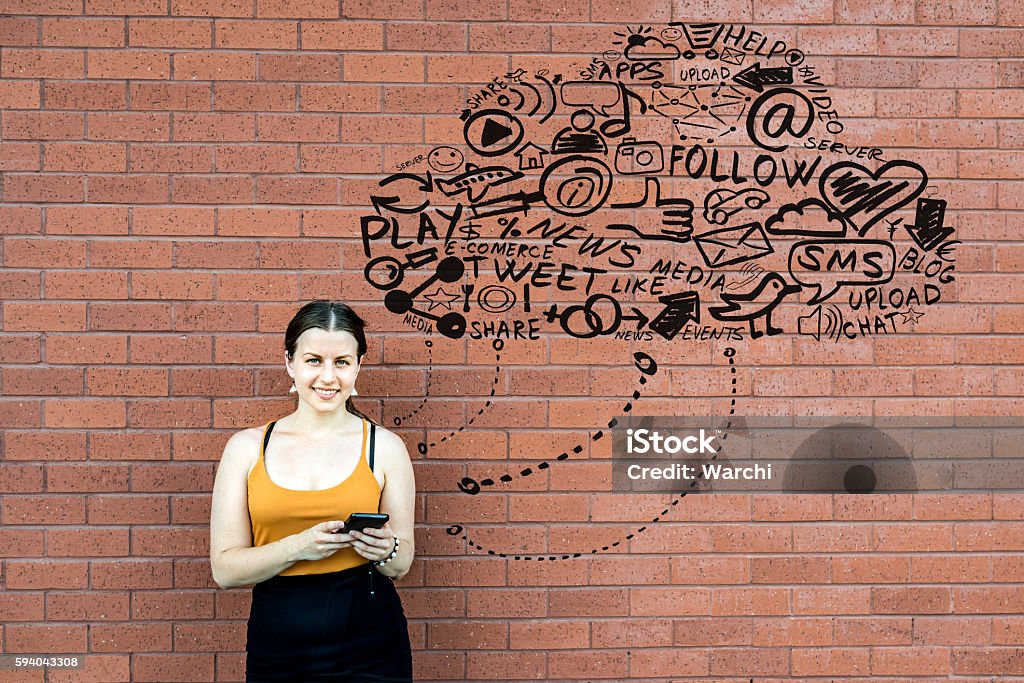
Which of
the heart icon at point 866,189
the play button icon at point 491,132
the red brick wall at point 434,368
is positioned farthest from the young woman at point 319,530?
the heart icon at point 866,189

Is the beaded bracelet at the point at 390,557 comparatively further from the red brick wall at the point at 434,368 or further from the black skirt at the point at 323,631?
the red brick wall at the point at 434,368

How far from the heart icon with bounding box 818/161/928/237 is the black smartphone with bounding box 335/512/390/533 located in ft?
6.84

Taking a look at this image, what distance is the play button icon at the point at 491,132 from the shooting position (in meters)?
3.47

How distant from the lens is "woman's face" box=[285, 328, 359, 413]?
9.69ft

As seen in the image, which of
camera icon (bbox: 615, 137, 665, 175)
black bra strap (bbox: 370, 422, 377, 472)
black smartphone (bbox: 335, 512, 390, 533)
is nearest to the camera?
black smartphone (bbox: 335, 512, 390, 533)

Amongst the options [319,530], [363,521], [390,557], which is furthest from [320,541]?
[390,557]

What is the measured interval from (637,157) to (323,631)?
2.04 meters

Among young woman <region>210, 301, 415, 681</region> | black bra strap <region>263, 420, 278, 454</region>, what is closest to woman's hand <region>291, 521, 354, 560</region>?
young woman <region>210, 301, 415, 681</region>

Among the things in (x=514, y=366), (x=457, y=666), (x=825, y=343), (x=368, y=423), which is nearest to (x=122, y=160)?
(x=368, y=423)

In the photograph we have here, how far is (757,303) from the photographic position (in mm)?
3514

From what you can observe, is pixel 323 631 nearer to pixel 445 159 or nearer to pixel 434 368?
pixel 434 368

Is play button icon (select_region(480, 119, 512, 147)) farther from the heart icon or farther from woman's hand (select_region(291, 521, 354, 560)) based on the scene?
woman's hand (select_region(291, 521, 354, 560))

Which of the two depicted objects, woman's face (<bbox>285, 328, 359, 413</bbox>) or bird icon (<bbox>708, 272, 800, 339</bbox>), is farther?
bird icon (<bbox>708, 272, 800, 339</bbox>)

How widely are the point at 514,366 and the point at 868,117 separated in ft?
5.48
